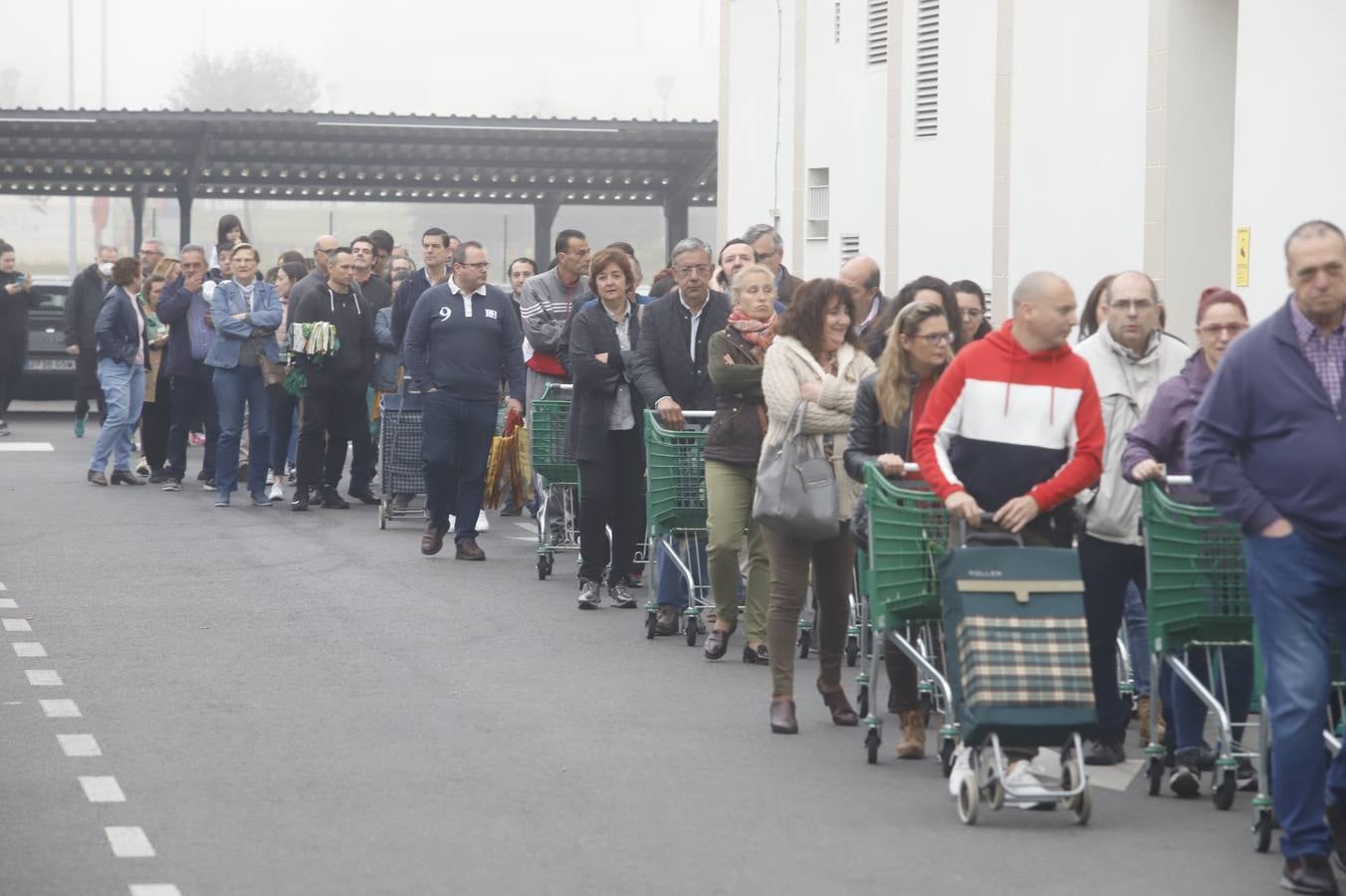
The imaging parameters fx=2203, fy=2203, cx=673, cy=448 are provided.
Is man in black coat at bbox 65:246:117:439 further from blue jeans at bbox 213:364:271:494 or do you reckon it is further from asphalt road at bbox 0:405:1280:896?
asphalt road at bbox 0:405:1280:896

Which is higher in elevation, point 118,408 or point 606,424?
point 606,424

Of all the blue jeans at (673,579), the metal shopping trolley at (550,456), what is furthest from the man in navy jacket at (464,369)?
the blue jeans at (673,579)

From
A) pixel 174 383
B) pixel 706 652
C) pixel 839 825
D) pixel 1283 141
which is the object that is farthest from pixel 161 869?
pixel 174 383

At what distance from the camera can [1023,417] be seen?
7.77 meters

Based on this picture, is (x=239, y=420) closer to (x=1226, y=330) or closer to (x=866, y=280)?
(x=866, y=280)

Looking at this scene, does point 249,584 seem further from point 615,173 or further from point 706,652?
point 615,173

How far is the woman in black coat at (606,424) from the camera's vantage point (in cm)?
1274

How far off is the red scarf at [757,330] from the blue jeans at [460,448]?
15.7ft

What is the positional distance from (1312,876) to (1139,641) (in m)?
2.77

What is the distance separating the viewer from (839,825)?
7.38m

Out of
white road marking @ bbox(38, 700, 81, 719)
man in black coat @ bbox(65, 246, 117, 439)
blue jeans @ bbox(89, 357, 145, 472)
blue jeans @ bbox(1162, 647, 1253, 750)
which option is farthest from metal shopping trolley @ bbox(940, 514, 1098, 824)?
man in black coat @ bbox(65, 246, 117, 439)

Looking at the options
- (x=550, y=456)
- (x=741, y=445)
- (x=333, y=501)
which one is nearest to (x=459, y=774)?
(x=741, y=445)

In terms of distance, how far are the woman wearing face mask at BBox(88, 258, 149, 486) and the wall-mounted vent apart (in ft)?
28.7

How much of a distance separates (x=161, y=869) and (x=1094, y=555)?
3.81m
